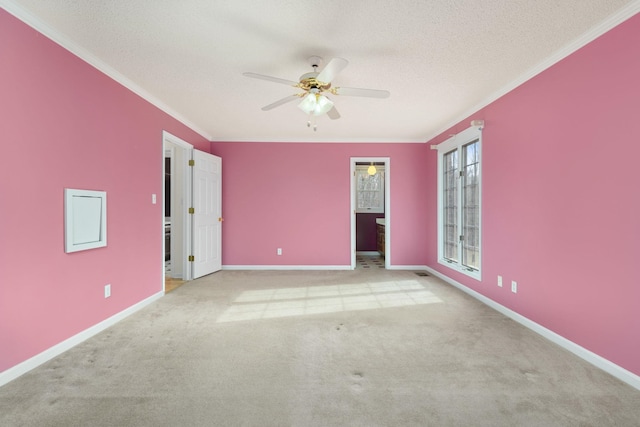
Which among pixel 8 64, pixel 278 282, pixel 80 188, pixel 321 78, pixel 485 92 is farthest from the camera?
pixel 278 282

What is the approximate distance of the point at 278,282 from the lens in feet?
15.8

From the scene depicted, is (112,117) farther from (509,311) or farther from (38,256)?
(509,311)

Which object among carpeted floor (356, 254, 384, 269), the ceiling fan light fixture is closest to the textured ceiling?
the ceiling fan light fixture

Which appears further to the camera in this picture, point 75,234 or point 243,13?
point 75,234

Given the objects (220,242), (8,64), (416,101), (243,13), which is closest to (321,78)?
(243,13)

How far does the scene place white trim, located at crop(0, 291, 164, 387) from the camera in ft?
6.68

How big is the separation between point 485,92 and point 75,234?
170 inches

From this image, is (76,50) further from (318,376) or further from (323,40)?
(318,376)

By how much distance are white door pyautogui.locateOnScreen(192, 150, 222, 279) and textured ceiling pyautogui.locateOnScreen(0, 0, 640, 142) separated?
140 centimetres

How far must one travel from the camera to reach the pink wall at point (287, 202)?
579cm

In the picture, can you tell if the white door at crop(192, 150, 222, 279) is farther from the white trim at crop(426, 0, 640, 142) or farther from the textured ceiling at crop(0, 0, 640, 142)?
the white trim at crop(426, 0, 640, 142)

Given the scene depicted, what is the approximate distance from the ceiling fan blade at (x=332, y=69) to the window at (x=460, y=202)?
235cm

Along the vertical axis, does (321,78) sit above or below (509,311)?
above

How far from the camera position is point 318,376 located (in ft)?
6.86
